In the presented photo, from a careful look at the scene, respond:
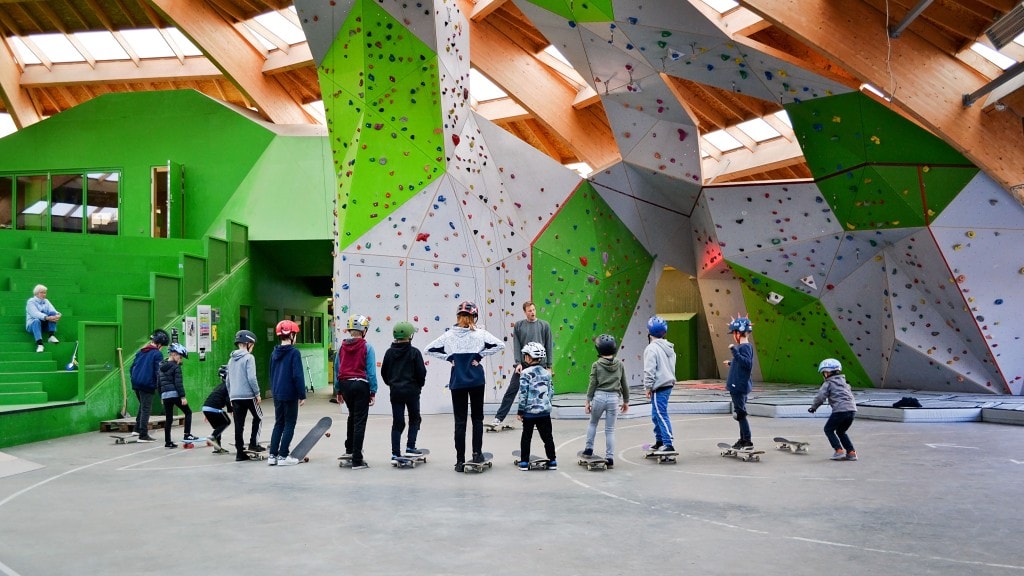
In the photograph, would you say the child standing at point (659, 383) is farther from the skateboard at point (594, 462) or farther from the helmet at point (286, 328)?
the helmet at point (286, 328)

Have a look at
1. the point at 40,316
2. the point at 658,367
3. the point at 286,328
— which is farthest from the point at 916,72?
the point at 40,316

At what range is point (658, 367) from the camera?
898cm

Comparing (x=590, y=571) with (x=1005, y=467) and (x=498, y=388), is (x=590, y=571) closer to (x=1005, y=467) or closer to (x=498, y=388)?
(x=1005, y=467)

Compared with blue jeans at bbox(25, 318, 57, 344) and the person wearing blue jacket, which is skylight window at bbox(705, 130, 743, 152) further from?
the person wearing blue jacket

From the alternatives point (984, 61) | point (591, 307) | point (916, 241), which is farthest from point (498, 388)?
point (984, 61)

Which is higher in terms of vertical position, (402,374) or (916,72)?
(916,72)

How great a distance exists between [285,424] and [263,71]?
1742 centimetres

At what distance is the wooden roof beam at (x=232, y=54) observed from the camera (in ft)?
68.9

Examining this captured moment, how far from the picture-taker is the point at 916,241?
1516 cm

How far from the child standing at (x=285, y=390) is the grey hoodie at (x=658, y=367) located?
353 centimetres

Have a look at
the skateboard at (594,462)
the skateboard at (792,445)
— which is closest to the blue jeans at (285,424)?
the skateboard at (594,462)

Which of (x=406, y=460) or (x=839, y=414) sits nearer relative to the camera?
(x=406, y=460)

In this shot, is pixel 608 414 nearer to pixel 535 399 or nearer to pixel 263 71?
pixel 535 399

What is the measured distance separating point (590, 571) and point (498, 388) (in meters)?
10.5
